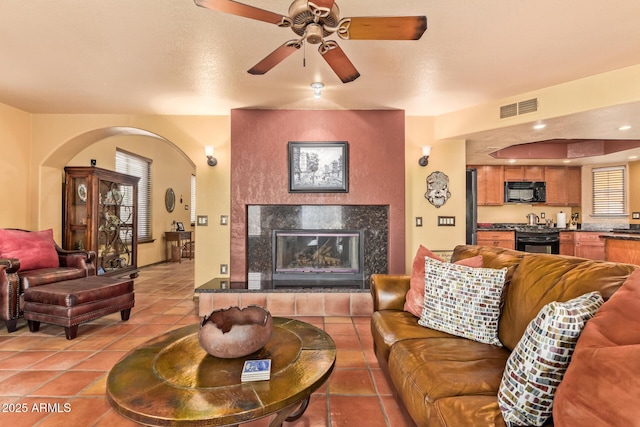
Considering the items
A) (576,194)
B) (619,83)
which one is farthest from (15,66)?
(576,194)

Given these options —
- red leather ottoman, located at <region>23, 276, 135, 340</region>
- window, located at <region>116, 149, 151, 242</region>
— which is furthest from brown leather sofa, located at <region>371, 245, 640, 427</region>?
window, located at <region>116, 149, 151, 242</region>

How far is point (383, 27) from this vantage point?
1.61 metres

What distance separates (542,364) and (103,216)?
5.70 meters

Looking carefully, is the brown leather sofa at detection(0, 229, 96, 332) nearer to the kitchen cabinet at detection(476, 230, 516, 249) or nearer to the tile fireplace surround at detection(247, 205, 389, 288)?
the tile fireplace surround at detection(247, 205, 389, 288)

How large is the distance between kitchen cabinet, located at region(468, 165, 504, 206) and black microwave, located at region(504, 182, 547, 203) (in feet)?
0.52

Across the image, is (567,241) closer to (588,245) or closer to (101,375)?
(588,245)

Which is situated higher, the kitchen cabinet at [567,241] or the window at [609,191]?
the window at [609,191]

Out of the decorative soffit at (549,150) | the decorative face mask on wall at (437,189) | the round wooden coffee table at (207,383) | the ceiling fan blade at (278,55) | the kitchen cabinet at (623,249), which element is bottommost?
the round wooden coffee table at (207,383)

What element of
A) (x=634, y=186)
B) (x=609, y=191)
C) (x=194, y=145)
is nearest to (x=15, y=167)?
(x=194, y=145)

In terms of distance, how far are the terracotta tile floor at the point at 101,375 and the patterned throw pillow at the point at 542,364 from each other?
0.84 meters

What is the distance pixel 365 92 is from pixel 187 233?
19.7 feet

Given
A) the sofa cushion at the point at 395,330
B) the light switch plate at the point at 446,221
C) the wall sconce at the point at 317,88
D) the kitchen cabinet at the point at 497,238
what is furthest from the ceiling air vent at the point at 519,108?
the kitchen cabinet at the point at 497,238

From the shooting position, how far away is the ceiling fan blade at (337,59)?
178cm

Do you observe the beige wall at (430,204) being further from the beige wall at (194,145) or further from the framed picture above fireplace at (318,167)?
the beige wall at (194,145)
